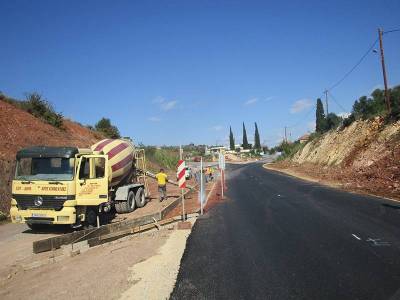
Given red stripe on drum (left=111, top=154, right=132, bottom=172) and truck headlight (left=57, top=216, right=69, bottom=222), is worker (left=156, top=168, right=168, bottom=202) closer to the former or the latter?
red stripe on drum (left=111, top=154, right=132, bottom=172)

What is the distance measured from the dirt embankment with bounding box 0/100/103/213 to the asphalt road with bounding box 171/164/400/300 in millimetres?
10266

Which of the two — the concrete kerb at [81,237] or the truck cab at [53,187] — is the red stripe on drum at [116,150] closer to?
the truck cab at [53,187]

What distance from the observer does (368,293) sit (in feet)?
20.9

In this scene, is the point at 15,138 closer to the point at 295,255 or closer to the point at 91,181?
the point at 91,181

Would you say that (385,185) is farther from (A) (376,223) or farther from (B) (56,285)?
(B) (56,285)

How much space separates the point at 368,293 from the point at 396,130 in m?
29.2

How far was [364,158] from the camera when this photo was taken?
34250 millimetres

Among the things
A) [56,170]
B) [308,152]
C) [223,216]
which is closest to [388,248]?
[223,216]

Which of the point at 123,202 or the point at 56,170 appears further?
the point at 123,202

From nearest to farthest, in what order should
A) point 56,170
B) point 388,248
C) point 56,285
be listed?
point 56,285
point 388,248
point 56,170

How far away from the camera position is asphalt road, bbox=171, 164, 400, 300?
675cm

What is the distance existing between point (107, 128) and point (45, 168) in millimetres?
40824

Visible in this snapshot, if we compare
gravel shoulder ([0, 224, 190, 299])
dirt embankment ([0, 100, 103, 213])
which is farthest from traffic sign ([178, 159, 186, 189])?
dirt embankment ([0, 100, 103, 213])

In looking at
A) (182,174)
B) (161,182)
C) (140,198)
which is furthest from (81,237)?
(161,182)
